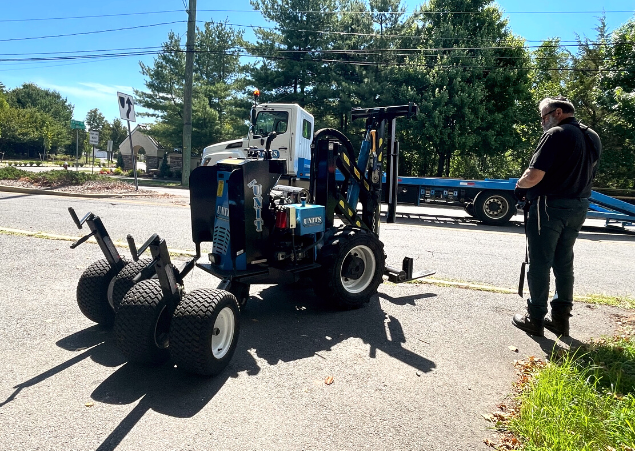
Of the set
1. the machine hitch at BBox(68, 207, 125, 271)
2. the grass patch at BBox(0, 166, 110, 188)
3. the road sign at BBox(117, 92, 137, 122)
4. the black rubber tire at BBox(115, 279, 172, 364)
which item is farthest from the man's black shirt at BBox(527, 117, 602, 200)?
the grass patch at BBox(0, 166, 110, 188)

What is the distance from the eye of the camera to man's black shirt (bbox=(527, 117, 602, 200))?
409 centimetres

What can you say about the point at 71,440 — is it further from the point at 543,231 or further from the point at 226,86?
the point at 226,86

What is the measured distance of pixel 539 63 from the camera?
3014 centimetres

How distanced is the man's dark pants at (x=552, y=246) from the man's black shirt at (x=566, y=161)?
0.33ft

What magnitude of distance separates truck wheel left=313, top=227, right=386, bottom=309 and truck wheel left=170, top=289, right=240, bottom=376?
161 cm

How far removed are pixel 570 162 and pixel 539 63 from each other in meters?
30.6

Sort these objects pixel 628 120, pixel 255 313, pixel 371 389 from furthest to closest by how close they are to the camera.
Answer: pixel 628 120, pixel 255 313, pixel 371 389

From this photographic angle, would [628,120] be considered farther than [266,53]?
No

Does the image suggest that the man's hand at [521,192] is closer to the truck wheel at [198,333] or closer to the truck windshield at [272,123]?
the truck wheel at [198,333]

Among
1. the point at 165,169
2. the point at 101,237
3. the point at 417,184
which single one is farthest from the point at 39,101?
the point at 101,237

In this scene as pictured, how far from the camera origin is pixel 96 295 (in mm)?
4074

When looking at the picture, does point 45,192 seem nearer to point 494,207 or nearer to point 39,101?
point 494,207

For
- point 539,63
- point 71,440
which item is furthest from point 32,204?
point 539,63

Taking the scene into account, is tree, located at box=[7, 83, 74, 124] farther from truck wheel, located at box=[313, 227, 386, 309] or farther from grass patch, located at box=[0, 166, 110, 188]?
truck wheel, located at box=[313, 227, 386, 309]
